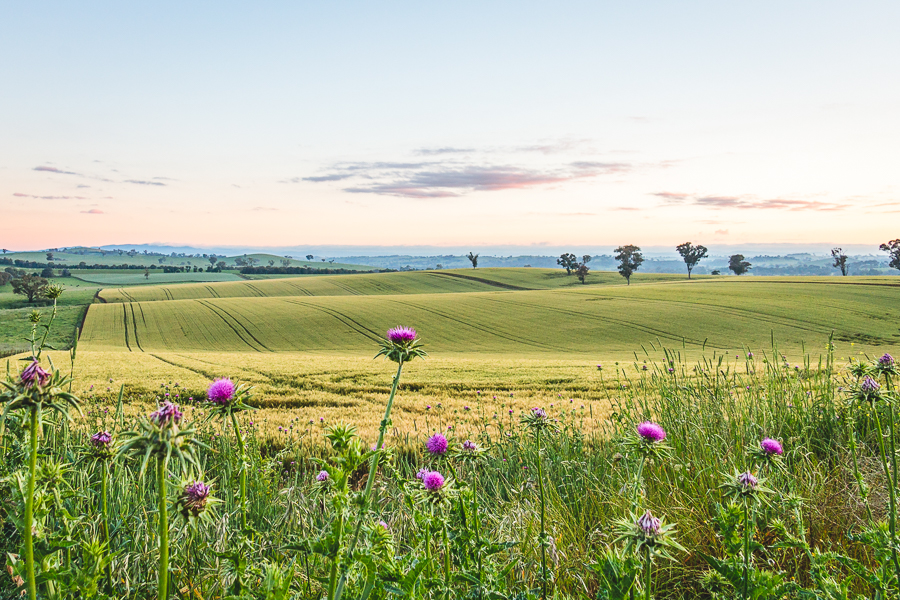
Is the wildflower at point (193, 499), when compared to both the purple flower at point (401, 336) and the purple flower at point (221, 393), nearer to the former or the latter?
the purple flower at point (221, 393)

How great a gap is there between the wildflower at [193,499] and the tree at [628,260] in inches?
4468

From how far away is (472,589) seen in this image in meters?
2.99

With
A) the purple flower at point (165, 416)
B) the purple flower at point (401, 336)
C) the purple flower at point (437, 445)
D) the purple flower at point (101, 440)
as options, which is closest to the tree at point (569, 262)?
the purple flower at point (437, 445)

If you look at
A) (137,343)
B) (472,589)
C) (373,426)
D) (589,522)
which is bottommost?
(137,343)

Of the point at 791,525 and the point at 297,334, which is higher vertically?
the point at 791,525

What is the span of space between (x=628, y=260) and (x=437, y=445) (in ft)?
384

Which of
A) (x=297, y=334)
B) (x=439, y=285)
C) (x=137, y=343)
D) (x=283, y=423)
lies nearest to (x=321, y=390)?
(x=283, y=423)

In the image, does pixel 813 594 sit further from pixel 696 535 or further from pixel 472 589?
pixel 472 589

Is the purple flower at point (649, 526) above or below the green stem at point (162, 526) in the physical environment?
below

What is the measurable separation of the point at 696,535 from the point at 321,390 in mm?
20142

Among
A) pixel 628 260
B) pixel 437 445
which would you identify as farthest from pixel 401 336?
pixel 628 260

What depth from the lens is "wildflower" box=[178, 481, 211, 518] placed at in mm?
2225

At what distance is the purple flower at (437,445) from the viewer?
128 inches

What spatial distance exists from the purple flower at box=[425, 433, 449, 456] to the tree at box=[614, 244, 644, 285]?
368ft
